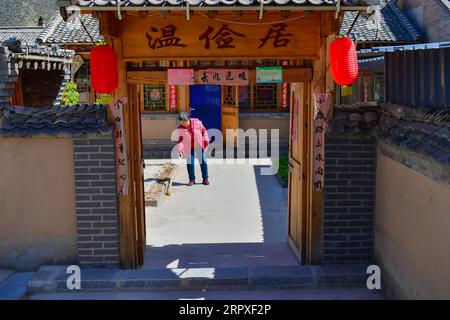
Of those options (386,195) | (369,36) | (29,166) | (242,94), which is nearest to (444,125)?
(386,195)

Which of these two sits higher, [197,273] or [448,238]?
[448,238]

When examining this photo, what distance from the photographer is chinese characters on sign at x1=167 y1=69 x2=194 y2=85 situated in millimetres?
6414

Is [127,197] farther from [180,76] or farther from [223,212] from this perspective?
[223,212]

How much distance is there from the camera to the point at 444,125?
179 inches

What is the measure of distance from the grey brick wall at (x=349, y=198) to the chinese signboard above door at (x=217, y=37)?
126cm

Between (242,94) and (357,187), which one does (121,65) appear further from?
(242,94)

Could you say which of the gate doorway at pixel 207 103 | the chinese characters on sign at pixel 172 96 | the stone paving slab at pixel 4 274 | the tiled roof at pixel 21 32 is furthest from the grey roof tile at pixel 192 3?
the tiled roof at pixel 21 32

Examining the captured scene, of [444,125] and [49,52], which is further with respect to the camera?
[49,52]

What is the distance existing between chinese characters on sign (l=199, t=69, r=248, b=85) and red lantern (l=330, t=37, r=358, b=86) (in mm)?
1175

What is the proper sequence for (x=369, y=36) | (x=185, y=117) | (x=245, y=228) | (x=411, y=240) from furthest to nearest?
(x=369, y=36) < (x=185, y=117) < (x=245, y=228) < (x=411, y=240)

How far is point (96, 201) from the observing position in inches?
256

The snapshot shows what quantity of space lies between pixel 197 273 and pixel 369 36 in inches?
424

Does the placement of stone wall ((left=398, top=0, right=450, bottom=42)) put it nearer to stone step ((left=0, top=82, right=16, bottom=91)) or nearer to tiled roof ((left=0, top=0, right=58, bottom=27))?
stone step ((left=0, top=82, right=16, bottom=91))

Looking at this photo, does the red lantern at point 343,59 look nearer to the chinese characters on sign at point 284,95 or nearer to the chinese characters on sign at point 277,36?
the chinese characters on sign at point 277,36
